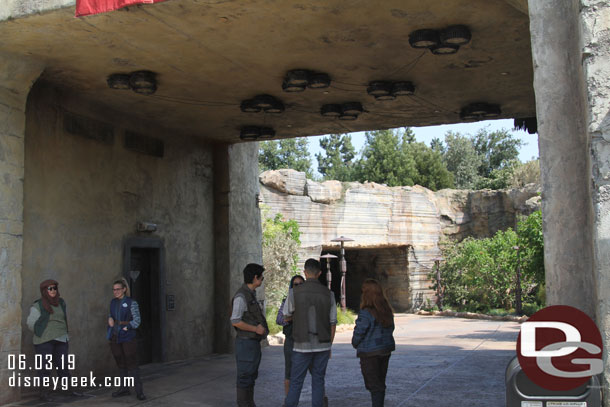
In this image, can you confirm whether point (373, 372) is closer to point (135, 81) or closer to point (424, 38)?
point (424, 38)

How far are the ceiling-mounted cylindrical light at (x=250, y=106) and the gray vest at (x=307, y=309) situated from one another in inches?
158

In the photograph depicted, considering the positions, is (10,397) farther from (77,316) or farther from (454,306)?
(454,306)

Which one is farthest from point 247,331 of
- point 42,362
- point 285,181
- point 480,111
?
point 285,181

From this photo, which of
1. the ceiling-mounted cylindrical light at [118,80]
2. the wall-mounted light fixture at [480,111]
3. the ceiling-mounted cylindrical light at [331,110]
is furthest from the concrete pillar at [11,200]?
the wall-mounted light fixture at [480,111]

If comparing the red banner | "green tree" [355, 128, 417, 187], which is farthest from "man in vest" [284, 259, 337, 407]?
"green tree" [355, 128, 417, 187]

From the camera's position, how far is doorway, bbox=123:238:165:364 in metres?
10.4

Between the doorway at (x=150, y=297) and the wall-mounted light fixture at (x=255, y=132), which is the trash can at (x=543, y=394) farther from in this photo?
the wall-mounted light fixture at (x=255, y=132)

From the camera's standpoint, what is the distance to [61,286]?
335 inches

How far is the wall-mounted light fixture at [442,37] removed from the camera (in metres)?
6.67

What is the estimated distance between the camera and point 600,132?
12.9 feet

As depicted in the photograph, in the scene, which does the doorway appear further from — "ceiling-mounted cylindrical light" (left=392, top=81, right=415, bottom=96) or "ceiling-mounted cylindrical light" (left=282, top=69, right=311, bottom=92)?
"ceiling-mounted cylindrical light" (left=392, top=81, right=415, bottom=96)

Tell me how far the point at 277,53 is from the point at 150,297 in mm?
5134

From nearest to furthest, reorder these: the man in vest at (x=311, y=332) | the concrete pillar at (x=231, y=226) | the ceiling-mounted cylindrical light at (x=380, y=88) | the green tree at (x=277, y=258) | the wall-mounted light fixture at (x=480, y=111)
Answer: the man in vest at (x=311, y=332) < the ceiling-mounted cylindrical light at (x=380, y=88) < the wall-mounted light fixture at (x=480, y=111) < the concrete pillar at (x=231, y=226) < the green tree at (x=277, y=258)

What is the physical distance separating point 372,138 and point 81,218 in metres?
35.2
